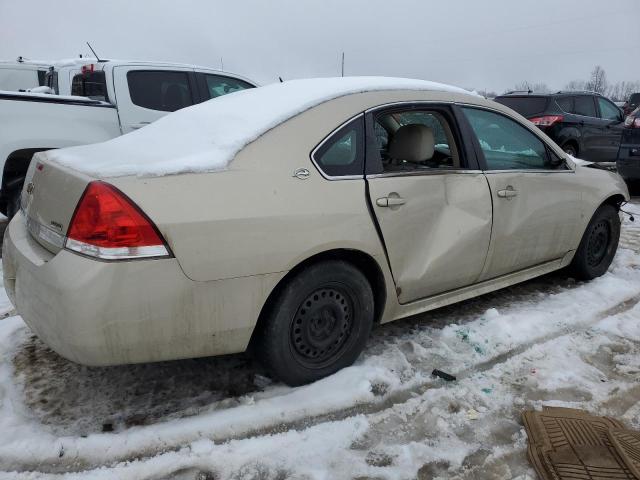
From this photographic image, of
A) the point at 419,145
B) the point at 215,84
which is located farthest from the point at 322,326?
the point at 215,84

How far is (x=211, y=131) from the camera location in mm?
2662

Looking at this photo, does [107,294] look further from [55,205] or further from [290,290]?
[290,290]

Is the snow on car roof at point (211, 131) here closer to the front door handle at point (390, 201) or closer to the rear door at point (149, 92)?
the front door handle at point (390, 201)

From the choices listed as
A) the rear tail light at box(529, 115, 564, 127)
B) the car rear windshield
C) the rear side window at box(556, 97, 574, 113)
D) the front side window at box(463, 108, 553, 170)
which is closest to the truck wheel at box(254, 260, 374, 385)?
the front side window at box(463, 108, 553, 170)

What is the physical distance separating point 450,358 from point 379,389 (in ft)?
1.90

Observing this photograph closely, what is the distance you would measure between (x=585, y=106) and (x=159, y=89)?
8.41 metres

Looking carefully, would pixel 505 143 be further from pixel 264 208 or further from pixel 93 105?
pixel 93 105

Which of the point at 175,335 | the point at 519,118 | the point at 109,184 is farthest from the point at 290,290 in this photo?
the point at 519,118

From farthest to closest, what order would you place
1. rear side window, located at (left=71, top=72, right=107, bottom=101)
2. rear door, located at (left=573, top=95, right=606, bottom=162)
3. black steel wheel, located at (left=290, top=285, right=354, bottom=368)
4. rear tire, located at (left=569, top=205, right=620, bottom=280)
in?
rear door, located at (left=573, top=95, right=606, bottom=162) < rear side window, located at (left=71, top=72, right=107, bottom=101) < rear tire, located at (left=569, top=205, right=620, bottom=280) < black steel wheel, located at (left=290, top=285, right=354, bottom=368)

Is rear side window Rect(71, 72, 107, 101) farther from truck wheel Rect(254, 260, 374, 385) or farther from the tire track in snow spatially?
the tire track in snow

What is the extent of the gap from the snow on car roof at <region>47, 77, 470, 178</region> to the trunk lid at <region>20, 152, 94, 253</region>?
58mm

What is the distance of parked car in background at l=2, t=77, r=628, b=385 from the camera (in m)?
2.10

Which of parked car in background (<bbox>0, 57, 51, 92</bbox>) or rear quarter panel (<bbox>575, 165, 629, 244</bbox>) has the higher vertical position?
parked car in background (<bbox>0, 57, 51, 92</bbox>)

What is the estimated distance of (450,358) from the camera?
3041 mm
